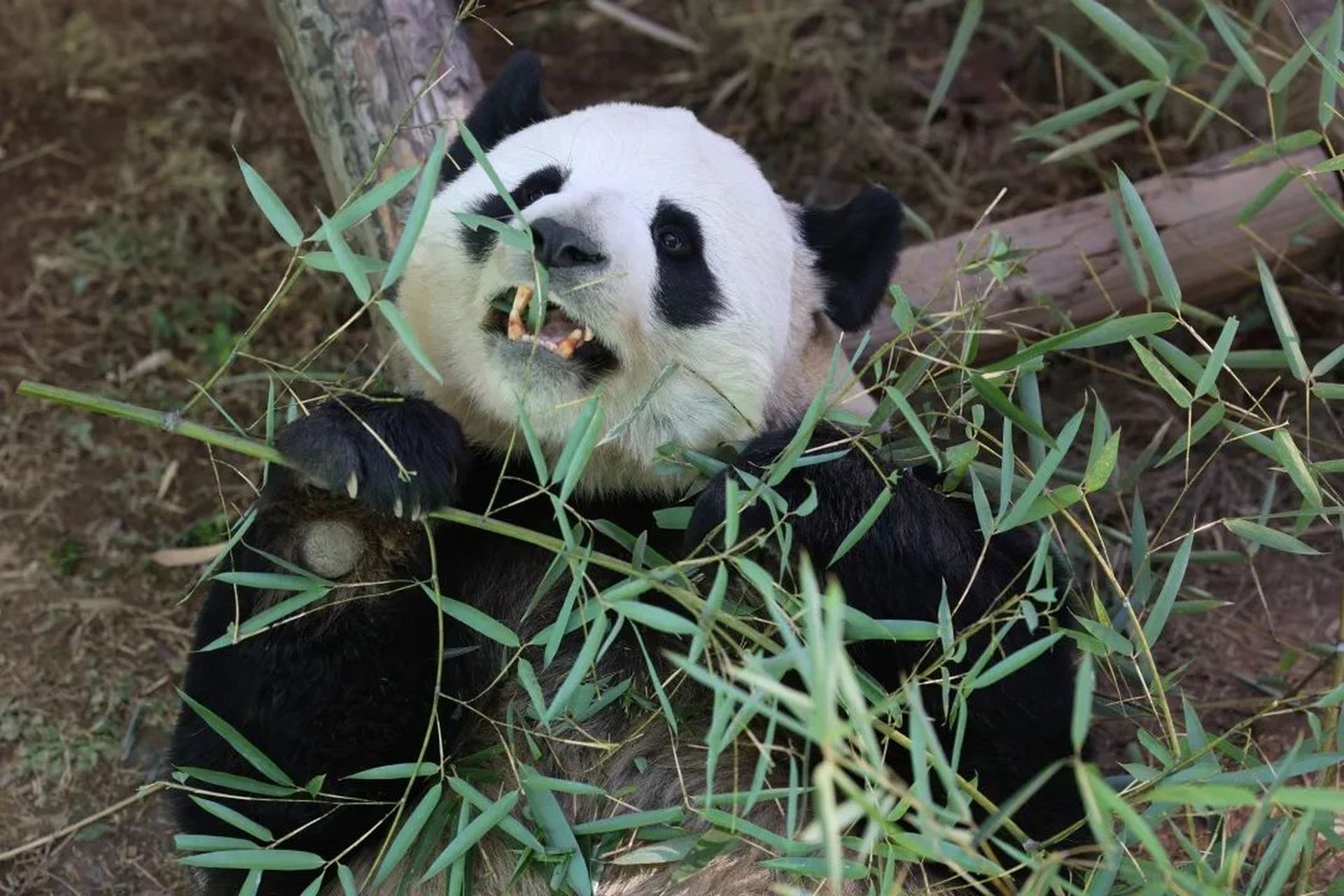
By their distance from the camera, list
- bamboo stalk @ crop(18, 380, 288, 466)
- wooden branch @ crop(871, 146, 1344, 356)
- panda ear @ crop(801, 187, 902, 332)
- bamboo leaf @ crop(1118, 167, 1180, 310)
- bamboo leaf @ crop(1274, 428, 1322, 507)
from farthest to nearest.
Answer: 1. wooden branch @ crop(871, 146, 1344, 356)
2. panda ear @ crop(801, 187, 902, 332)
3. bamboo leaf @ crop(1118, 167, 1180, 310)
4. bamboo leaf @ crop(1274, 428, 1322, 507)
5. bamboo stalk @ crop(18, 380, 288, 466)

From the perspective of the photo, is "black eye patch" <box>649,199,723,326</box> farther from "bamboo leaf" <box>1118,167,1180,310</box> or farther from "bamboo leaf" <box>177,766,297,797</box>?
"bamboo leaf" <box>177,766,297,797</box>

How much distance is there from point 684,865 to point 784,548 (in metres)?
0.66

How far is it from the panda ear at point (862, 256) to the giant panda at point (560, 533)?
13 centimetres

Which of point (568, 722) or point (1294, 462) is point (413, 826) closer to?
point (568, 722)

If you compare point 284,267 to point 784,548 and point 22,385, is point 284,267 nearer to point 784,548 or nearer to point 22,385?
point 22,385

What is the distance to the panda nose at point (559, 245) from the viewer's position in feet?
8.30

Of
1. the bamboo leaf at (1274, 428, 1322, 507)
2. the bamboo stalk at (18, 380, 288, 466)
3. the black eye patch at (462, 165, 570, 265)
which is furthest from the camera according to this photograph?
the black eye patch at (462, 165, 570, 265)

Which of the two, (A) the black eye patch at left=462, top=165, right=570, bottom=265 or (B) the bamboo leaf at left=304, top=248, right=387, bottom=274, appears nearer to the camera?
(B) the bamboo leaf at left=304, top=248, right=387, bottom=274

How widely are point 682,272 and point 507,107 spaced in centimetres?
71

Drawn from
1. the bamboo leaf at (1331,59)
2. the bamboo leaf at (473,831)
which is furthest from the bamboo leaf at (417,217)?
the bamboo leaf at (1331,59)

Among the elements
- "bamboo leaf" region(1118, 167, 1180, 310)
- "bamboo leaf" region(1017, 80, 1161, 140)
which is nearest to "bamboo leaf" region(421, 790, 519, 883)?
"bamboo leaf" region(1118, 167, 1180, 310)

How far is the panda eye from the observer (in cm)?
290

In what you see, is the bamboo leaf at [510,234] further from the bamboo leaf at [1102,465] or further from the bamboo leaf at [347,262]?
the bamboo leaf at [1102,465]

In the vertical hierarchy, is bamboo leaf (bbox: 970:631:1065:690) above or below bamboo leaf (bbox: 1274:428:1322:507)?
below
